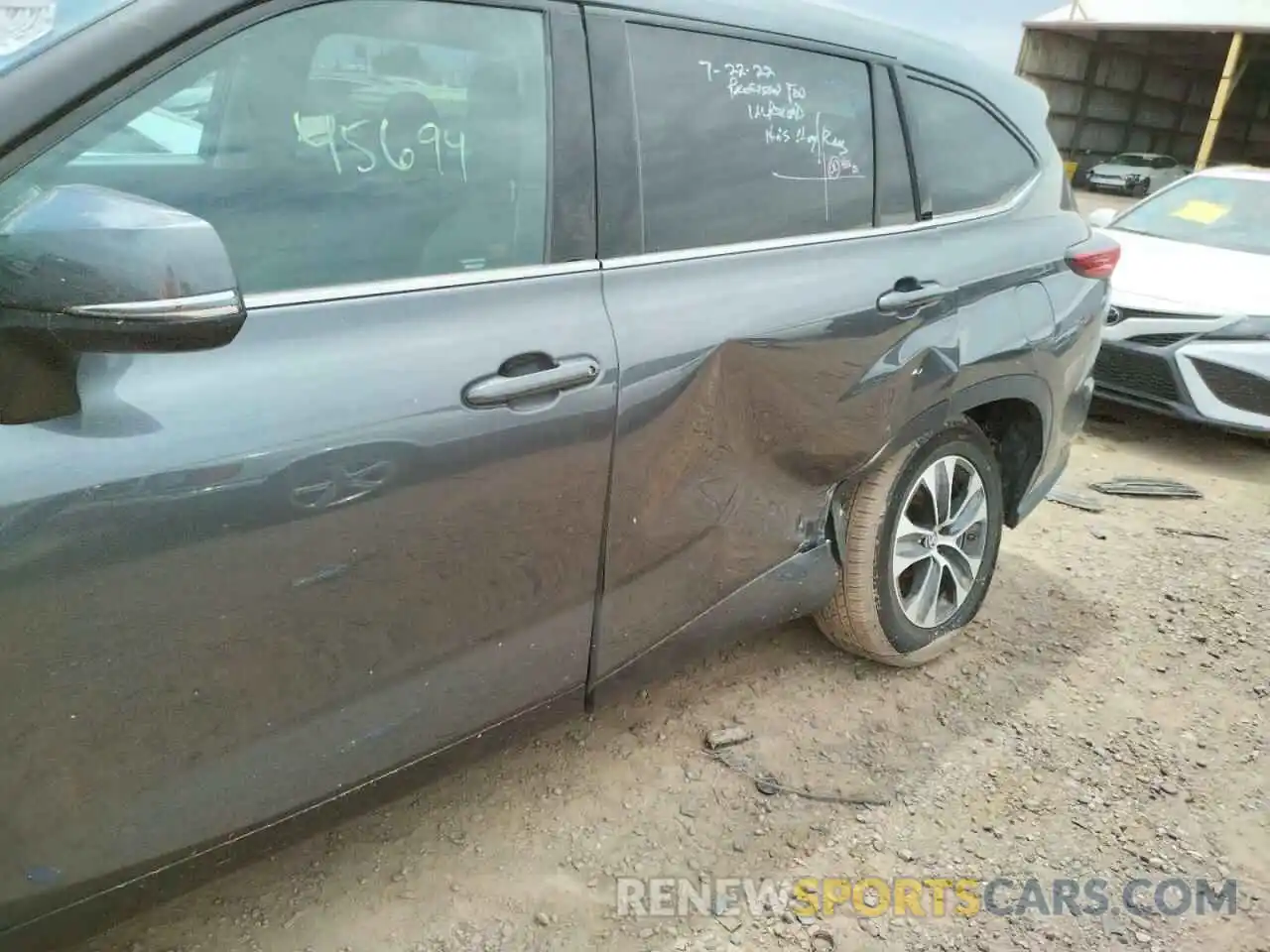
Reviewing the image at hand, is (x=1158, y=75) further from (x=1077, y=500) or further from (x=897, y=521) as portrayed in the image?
(x=897, y=521)

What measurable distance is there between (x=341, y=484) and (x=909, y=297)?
1.49 metres

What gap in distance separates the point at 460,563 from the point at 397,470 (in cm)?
23

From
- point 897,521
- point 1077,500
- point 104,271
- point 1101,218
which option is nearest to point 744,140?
point 897,521

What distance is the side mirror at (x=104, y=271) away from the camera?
1.19m

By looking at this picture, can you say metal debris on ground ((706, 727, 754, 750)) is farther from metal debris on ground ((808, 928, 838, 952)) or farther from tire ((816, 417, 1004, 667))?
metal debris on ground ((808, 928, 838, 952))

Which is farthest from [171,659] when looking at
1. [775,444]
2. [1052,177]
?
[1052,177]

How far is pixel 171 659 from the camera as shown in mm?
1408

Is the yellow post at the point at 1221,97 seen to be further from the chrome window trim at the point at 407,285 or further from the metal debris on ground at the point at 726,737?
the chrome window trim at the point at 407,285

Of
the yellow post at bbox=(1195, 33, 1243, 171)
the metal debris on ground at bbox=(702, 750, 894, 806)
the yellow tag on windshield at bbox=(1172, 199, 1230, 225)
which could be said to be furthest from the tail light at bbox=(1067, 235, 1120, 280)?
the yellow post at bbox=(1195, 33, 1243, 171)

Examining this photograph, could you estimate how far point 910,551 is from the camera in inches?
109

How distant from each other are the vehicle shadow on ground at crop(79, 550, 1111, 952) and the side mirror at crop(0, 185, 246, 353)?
971 mm

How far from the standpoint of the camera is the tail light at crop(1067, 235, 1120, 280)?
2.93 m

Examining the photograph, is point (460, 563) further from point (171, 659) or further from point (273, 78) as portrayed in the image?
point (273, 78)

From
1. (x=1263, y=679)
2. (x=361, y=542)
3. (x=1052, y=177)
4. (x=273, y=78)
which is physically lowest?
(x=1263, y=679)
